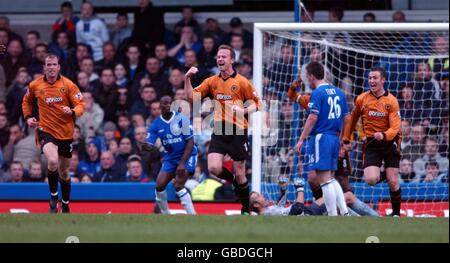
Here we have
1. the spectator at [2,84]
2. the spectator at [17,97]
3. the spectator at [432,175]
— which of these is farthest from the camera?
the spectator at [2,84]

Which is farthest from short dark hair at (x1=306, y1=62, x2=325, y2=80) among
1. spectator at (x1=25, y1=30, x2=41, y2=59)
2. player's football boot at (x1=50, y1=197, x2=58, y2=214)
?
spectator at (x1=25, y1=30, x2=41, y2=59)

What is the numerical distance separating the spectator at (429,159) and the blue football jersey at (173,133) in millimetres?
3652

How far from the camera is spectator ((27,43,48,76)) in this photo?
764 inches

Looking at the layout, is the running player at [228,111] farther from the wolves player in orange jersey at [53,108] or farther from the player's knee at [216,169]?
the wolves player in orange jersey at [53,108]

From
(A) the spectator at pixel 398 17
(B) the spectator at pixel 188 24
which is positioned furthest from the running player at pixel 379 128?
(B) the spectator at pixel 188 24

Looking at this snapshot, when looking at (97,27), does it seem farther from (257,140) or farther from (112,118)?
(257,140)

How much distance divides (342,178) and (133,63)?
5479mm

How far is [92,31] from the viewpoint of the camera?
19703mm

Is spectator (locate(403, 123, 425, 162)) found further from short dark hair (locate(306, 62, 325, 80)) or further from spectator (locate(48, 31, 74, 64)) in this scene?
spectator (locate(48, 31, 74, 64))

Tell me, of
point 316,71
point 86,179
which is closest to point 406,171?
point 316,71

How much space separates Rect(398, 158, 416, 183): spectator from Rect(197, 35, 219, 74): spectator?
12.0 ft

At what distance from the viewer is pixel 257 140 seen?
49.8ft

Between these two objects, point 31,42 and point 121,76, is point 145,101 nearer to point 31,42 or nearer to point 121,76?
point 121,76

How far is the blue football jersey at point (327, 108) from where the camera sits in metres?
13.4
